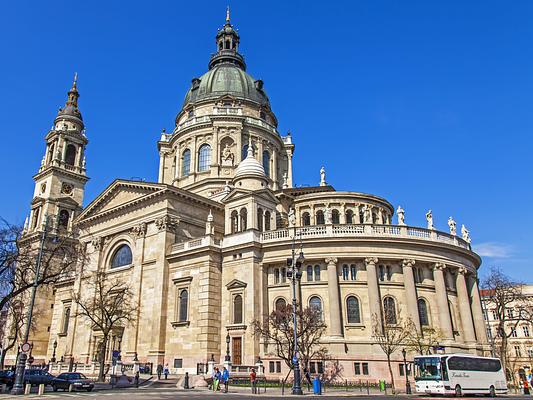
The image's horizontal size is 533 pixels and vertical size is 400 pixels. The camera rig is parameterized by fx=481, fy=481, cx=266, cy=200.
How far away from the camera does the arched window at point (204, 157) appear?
6506cm

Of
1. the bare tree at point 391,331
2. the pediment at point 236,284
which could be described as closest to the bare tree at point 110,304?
the pediment at point 236,284

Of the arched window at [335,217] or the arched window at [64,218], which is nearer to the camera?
the arched window at [335,217]

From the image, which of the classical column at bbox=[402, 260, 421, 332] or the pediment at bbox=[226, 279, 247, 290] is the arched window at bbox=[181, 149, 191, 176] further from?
the classical column at bbox=[402, 260, 421, 332]

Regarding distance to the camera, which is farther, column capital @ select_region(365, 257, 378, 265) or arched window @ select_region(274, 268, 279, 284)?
arched window @ select_region(274, 268, 279, 284)

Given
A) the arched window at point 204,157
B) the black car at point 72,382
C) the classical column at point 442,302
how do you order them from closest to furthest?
the black car at point 72,382 → the classical column at point 442,302 → the arched window at point 204,157

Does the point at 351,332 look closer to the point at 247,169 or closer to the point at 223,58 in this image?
the point at 247,169

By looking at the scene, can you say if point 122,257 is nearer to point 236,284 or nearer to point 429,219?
point 236,284

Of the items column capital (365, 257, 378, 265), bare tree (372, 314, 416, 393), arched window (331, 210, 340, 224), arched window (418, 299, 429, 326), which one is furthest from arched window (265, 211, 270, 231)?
arched window (418, 299, 429, 326)

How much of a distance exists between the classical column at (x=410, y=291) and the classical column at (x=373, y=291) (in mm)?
2542

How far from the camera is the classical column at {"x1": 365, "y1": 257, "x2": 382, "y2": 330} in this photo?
127ft

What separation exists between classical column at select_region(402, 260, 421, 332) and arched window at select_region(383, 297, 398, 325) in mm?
1281

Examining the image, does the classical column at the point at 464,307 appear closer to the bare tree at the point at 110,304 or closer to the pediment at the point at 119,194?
the pediment at the point at 119,194

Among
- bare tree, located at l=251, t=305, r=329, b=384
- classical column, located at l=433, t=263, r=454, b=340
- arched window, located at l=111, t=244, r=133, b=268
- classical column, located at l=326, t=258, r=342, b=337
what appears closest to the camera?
bare tree, located at l=251, t=305, r=329, b=384

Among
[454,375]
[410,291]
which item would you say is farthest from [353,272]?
[454,375]
